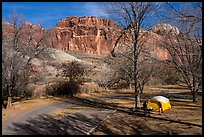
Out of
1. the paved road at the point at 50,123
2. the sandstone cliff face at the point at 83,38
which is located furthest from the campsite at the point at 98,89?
the sandstone cliff face at the point at 83,38

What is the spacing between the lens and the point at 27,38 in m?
23.0

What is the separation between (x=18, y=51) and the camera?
19219mm

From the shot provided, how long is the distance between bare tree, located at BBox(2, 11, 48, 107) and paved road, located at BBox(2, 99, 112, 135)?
10.7 ft

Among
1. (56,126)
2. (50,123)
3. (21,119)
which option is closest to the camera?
(56,126)

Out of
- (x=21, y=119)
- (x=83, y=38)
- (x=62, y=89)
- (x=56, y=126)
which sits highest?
(x=83, y=38)

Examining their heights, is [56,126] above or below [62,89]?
below

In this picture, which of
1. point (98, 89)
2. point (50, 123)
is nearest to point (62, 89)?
point (98, 89)

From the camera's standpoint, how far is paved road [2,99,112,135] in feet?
37.3

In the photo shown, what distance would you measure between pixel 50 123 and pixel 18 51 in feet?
26.6

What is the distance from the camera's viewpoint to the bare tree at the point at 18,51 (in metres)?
17.9

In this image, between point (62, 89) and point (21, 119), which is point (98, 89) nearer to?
point (62, 89)

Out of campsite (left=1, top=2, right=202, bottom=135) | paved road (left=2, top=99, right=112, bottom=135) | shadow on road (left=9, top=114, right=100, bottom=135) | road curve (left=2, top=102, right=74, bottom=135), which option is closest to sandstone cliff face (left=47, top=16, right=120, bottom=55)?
campsite (left=1, top=2, right=202, bottom=135)

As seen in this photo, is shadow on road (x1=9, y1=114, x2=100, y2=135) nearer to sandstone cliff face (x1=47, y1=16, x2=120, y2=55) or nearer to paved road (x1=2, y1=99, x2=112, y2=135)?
paved road (x1=2, y1=99, x2=112, y2=135)

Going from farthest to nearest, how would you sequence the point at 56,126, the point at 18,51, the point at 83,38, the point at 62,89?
the point at 83,38, the point at 62,89, the point at 18,51, the point at 56,126
